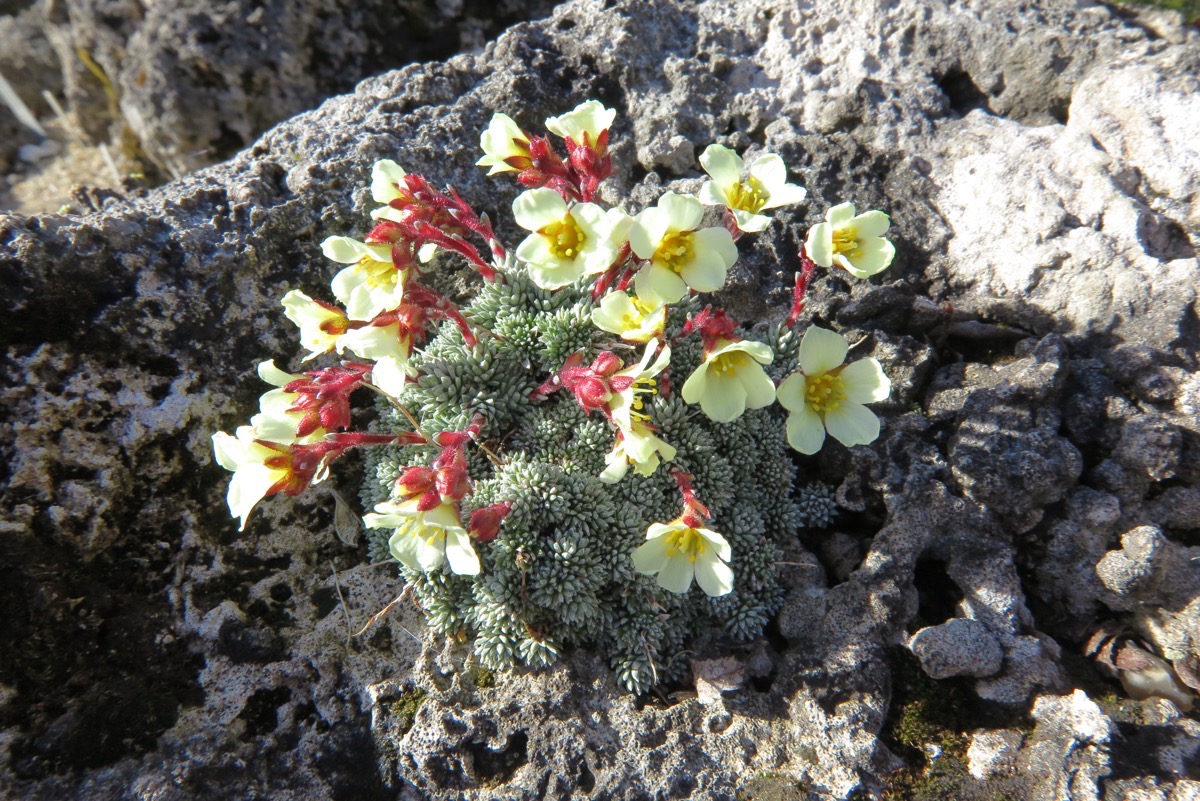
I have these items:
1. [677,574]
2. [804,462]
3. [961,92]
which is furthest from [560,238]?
[961,92]

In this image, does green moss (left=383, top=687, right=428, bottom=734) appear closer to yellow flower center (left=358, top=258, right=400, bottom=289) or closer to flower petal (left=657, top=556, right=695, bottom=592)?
flower petal (left=657, top=556, right=695, bottom=592)

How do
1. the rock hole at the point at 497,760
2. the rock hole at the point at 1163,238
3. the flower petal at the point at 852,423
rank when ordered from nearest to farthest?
1. the rock hole at the point at 497,760
2. the flower petal at the point at 852,423
3. the rock hole at the point at 1163,238

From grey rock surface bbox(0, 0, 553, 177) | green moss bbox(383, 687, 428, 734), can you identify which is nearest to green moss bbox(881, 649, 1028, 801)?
green moss bbox(383, 687, 428, 734)

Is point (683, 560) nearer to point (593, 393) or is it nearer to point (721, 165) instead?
point (593, 393)

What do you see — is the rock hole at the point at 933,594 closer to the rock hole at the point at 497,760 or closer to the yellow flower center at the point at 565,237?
the rock hole at the point at 497,760

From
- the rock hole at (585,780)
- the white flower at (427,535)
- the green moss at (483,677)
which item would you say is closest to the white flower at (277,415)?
the white flower at (427,535)

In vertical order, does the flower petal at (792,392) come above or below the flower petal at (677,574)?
above

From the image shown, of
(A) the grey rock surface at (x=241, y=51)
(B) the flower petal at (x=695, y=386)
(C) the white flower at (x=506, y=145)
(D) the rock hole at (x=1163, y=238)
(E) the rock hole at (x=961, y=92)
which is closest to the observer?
(B) the flower petal at (x=695, y=386)

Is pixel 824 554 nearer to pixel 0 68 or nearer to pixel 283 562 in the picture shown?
pixel 283 562
